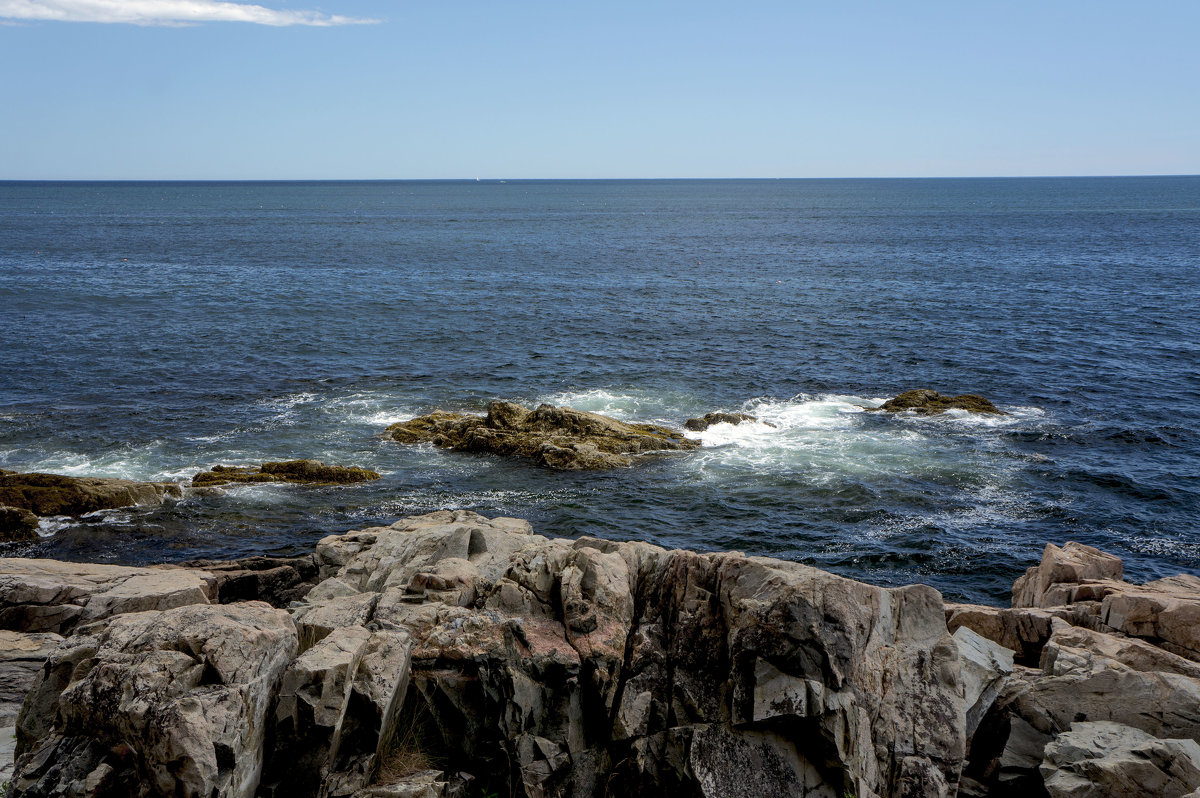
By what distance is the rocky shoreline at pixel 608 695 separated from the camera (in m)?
12.8

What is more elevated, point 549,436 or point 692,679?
point 692,679

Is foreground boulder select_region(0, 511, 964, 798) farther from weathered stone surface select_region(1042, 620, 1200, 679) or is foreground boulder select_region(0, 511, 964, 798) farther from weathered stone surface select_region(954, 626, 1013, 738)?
weathered stone surface select_region(1042, 620, 1200, 679)

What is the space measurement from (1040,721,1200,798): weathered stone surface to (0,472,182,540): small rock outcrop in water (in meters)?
30.6

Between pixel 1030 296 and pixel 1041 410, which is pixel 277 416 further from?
pixel 1030 296

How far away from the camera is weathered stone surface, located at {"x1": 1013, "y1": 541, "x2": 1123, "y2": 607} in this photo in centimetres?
2002

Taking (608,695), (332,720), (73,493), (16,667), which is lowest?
(73,493)

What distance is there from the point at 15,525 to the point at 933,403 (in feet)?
134

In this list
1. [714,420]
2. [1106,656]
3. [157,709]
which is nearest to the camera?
[157,709]

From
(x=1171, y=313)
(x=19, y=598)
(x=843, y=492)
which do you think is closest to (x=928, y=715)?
(x=19, y=598)

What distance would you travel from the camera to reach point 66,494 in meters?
32.1

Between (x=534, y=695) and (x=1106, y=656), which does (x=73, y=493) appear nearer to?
(x=534, y=695)

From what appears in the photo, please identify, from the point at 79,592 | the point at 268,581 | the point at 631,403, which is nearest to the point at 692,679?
the point at 268,581

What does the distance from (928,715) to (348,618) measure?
33.8 ft

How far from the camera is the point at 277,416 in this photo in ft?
147
